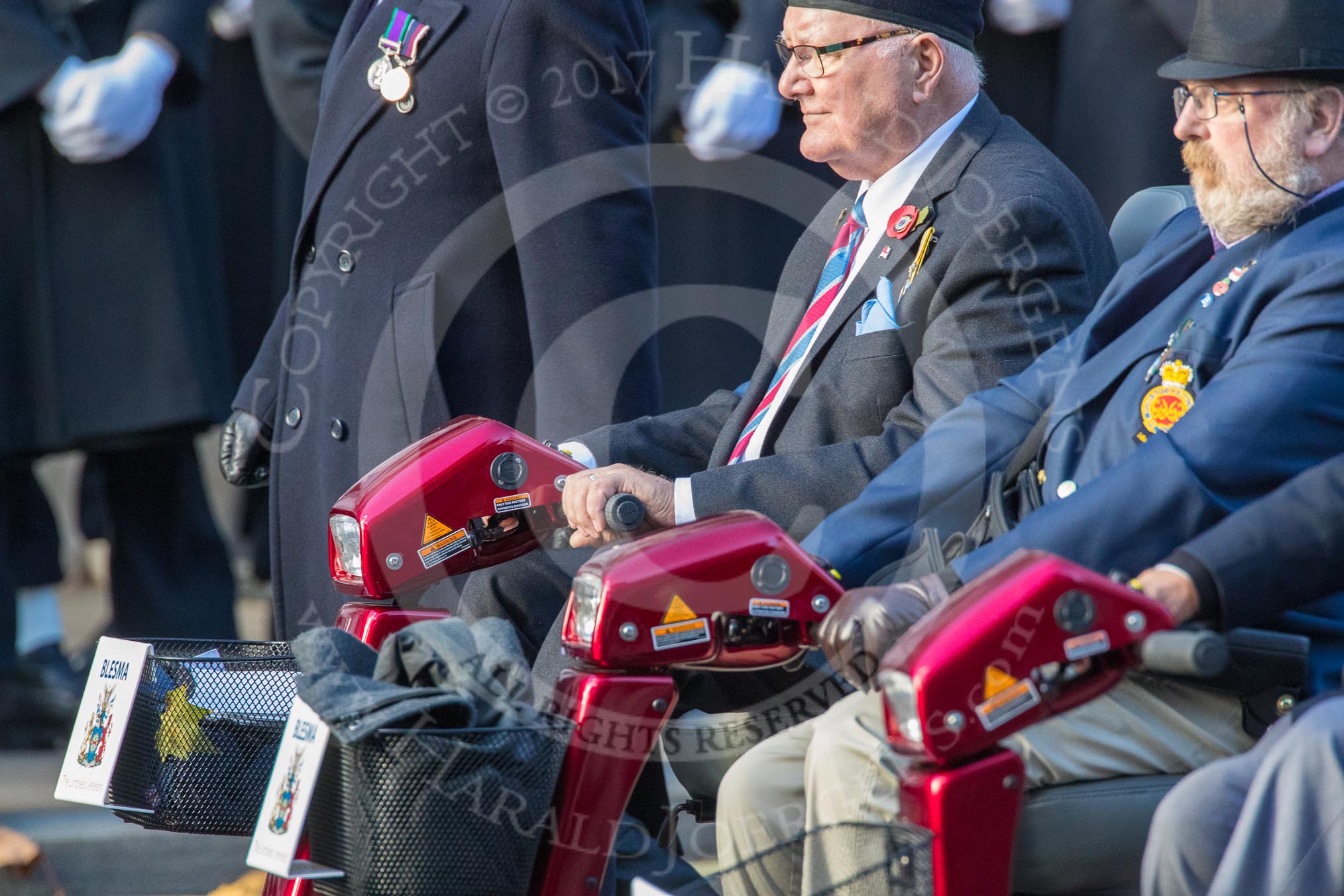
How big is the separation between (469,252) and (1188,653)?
1715mm

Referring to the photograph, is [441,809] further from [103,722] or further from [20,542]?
[20,542]

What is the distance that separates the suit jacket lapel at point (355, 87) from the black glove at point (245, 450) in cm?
37

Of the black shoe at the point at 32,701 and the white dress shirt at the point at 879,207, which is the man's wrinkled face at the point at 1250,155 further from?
the black shoe at the point at 32,701

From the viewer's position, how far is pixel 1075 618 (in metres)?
1.64

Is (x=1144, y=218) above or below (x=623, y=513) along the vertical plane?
above

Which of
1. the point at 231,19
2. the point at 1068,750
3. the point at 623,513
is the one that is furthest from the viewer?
the point at 231,19

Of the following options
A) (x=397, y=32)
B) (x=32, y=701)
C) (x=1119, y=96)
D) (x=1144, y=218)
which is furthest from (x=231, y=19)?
(x=1144, y=218)

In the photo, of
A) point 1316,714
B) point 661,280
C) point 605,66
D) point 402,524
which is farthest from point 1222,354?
point 661,280

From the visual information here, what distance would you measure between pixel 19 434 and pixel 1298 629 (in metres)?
3.24

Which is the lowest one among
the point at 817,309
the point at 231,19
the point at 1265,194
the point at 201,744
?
the point at 201,744

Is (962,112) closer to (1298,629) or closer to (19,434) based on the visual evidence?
(1298,629)

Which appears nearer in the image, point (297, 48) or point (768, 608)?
point (768, 608)

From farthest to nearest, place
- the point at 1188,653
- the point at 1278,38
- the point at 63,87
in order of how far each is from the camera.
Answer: the point at 63,87
the point at 1278,38
the point at 1188,653

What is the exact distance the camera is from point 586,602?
190 cm
